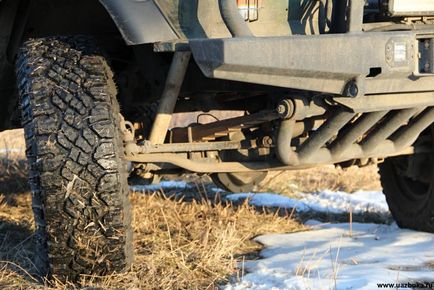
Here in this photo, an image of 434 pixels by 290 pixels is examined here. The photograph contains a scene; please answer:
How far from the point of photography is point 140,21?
339 centimetres

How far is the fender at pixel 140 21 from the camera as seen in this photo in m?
3.38

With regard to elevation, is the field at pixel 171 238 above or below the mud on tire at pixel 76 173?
below

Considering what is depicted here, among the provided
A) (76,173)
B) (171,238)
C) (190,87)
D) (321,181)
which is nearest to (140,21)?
(76,173)

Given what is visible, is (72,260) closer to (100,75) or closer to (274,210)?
(100,75)

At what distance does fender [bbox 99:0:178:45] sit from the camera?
3.38m

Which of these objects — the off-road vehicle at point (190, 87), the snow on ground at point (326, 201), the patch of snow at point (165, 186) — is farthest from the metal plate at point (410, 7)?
the patch of snow at point (165, 186)

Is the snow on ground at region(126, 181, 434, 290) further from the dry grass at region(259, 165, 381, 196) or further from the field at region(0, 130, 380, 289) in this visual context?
the dry grass at region(259, 165, 381, 196)

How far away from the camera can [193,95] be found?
4.52 m

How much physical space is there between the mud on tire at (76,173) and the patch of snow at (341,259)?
611mm

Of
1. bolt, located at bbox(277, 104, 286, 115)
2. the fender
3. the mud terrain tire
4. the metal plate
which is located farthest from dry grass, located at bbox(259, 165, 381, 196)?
the fender

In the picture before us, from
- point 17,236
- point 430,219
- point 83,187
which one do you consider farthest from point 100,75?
point 430,219

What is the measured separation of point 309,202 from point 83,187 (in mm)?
3872

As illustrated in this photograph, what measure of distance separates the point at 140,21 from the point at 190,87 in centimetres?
90

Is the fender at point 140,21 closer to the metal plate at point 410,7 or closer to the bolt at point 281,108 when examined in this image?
the bolt at point 281,108
